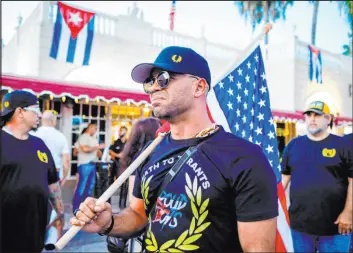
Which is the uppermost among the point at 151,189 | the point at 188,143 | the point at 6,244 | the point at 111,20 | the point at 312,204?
the point at 111,20

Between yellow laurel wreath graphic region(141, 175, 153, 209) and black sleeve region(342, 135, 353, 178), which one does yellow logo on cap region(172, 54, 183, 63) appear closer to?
yellow laurel wreath graphic region(141, 175, 153, 209)

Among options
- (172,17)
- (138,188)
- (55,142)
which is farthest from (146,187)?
(172,17)

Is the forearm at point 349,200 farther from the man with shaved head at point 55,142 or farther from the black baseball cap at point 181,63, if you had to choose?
the man with shaved head at point 55,142

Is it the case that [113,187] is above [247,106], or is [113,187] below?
below

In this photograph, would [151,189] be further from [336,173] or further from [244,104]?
[336,173]

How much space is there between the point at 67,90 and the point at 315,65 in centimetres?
1267

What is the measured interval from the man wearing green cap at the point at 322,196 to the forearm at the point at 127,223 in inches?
84.0

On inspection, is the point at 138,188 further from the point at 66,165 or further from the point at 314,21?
the point at 314,21

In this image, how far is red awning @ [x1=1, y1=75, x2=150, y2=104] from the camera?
21.1ft

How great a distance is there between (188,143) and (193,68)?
0.38 m

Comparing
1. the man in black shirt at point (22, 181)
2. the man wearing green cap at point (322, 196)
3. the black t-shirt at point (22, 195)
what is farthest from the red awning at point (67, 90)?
the man wearing green cap at point (322, 196)

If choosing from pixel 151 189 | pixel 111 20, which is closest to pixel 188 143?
pixel 151 189

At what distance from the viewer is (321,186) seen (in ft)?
11.2

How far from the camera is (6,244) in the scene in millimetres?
2963
